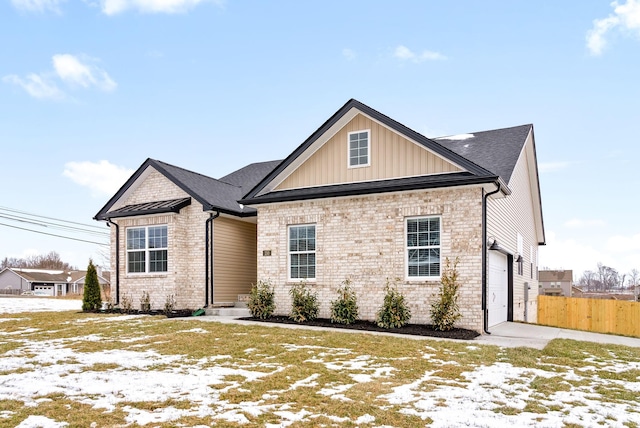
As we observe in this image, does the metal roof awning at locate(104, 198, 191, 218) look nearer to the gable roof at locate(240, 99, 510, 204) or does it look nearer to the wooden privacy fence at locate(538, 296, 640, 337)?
the gable roof at locate(240, 99, 510, 204)

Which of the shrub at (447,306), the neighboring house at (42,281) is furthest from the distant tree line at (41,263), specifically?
the shrub at (447,306)

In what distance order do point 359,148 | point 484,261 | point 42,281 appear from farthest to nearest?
point 42,281
point 359,148
point 484,261

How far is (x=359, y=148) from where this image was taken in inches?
556

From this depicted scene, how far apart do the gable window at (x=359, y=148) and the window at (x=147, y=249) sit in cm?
730

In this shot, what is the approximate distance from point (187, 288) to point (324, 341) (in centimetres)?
817

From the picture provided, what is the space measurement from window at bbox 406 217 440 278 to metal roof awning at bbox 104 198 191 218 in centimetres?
814

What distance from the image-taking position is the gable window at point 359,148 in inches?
550

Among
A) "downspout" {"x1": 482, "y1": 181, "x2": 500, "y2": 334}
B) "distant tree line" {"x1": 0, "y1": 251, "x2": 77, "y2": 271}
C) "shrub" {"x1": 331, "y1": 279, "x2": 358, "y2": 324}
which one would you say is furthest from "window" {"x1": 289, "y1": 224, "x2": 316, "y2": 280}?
"distant tree line" {"x1": 0, "y1": 251, "x2": 77, "y2": 271}

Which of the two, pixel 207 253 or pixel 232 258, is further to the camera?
pixel 232 258

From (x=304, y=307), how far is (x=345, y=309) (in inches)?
53.9

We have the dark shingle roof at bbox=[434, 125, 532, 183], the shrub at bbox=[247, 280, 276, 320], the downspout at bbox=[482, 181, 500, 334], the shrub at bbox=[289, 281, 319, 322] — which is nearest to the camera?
the downspout at bbox=[482, 181, 500, 334]

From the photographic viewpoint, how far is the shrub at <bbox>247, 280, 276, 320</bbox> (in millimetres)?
14250

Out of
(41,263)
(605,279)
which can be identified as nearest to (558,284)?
(605,279)

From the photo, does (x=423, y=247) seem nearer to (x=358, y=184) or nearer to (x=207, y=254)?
(x=358, y=184)
